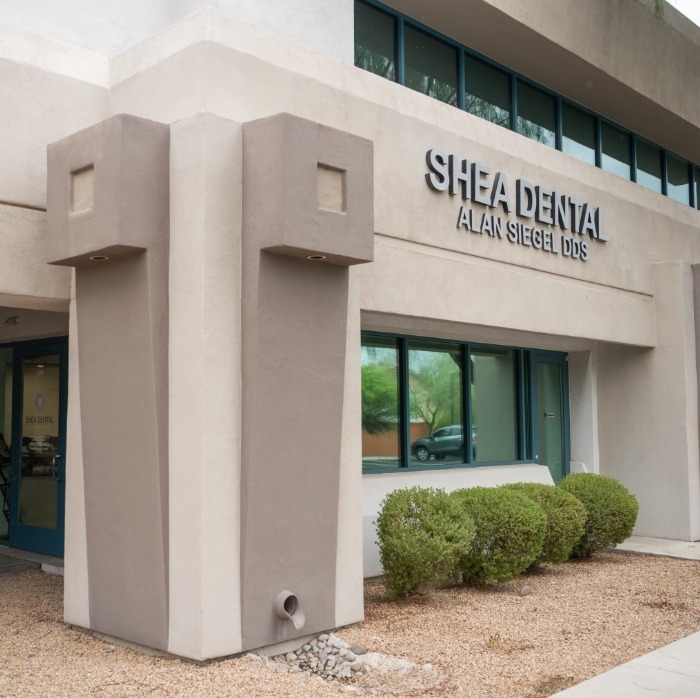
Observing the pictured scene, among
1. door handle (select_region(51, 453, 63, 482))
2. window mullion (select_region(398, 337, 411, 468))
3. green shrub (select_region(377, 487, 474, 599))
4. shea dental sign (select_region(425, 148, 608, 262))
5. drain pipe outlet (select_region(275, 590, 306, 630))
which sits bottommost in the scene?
drain pipe outlet (select_region(275, 590, 306, 630))

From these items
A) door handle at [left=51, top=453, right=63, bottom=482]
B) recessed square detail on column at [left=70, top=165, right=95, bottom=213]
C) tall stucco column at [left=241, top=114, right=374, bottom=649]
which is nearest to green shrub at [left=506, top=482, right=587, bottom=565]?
tall stucco column at [left=241, top=114, right=374, bottom=649]

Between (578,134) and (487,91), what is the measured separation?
8.42 feet

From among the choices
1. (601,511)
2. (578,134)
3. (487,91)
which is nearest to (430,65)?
(487,91)

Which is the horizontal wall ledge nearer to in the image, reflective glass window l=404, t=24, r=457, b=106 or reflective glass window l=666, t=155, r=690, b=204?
reflective glass window l=404, t=24, r=457, b=106

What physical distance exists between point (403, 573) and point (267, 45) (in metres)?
5.38

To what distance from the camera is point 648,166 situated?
16953mm

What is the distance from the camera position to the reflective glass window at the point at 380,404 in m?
11.4

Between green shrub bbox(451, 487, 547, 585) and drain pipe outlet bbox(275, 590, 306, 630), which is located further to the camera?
green shrub bbox(451, 487, 547, 585)

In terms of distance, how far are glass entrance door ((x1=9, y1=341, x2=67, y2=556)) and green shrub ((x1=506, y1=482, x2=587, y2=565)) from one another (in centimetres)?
565

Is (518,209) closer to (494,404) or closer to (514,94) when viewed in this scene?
(514,94)

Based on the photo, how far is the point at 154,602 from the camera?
7.29 meters

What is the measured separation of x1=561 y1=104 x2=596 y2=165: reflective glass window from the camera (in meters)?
14.8

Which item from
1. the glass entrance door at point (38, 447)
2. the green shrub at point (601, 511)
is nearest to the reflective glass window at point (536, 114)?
the green shrub at point (601, 511)

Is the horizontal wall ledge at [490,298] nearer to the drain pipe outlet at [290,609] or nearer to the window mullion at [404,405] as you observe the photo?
the window mullion at [404,405]
